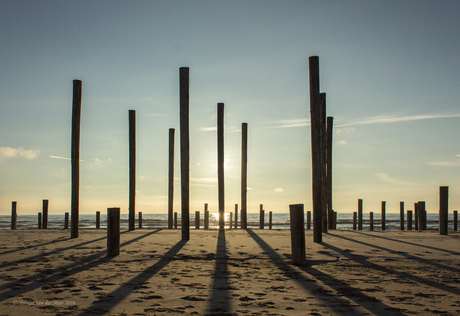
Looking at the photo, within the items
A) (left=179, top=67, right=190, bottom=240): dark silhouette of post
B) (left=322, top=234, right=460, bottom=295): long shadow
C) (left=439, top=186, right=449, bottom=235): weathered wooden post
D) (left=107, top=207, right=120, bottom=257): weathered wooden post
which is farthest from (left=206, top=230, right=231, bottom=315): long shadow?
(left=439, top=186, right=449, bottom=235): weathered wooden post

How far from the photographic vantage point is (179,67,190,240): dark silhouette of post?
30.7 ft

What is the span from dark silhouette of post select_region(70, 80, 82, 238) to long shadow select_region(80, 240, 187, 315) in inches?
176

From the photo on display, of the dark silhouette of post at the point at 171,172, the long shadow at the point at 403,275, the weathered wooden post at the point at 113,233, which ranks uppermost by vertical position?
the dark silhouette of post at the point at 171,172

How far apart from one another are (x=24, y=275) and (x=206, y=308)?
3.17 metres

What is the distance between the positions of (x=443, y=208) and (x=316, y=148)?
5.67 meters

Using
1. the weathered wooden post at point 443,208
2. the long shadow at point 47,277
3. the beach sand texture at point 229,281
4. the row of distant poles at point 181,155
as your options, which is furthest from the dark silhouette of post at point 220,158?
the weathered wooden post at point 443,208

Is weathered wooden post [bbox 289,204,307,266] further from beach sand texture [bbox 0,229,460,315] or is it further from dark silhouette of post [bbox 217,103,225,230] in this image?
dark silhouette of post [bbox 217,103,225,230]

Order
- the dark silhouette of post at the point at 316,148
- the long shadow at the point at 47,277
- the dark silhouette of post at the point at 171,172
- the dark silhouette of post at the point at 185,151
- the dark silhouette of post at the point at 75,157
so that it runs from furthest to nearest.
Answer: the dark silhouette of post at the point at 171,172 < the dark silhouette of post at the point at 75,157 < the dark silhouette of post at the point at 185,151 < the dark silhouette of post at the point at 316,148 < the long shadow at the point at 47,277

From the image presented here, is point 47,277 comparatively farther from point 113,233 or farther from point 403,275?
point 403,275

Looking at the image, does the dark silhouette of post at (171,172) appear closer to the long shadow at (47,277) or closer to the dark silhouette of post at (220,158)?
the dark silhouette of post at (220,158)

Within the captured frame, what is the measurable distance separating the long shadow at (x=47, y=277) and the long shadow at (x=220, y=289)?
81.5 inches

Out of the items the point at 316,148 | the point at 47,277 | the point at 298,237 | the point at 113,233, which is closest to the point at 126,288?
the point at 47,277

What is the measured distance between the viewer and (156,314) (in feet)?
10.8

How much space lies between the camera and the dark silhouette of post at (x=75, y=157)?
33.1 feet
